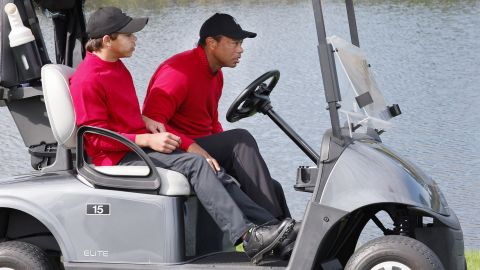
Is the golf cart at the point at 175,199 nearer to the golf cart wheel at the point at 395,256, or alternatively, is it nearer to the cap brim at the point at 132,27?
the golf cart wheel at the point at 395,256

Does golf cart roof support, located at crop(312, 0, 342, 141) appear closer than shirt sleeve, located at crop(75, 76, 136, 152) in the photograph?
Yes

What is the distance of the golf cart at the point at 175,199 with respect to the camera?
17.7 ft

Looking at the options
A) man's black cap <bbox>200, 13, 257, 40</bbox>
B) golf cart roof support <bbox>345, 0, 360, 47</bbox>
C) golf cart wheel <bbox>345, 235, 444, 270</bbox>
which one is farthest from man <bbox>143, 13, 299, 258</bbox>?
golf cart wheel <bbox>345, 235, 444, 270</bbox>

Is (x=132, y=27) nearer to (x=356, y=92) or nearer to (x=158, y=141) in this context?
(x=158, y=141)

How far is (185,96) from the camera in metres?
6.02

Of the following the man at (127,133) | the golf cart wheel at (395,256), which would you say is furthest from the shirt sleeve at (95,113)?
the golf cart wheel at (395,256)

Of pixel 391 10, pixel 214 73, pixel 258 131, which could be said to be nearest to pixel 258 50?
pixel 258 131

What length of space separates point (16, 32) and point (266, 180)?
1338 mm

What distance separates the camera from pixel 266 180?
19.2ft

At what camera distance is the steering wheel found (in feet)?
19.9

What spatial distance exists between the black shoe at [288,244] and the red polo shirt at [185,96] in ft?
2.19

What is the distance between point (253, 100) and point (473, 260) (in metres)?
1.94

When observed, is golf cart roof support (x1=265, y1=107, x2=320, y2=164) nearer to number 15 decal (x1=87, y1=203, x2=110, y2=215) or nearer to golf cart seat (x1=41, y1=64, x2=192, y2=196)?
golf cart seat (x1=41, y1=64, x2=192, y2=196)

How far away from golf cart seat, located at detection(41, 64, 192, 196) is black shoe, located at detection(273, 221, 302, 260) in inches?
18.7
